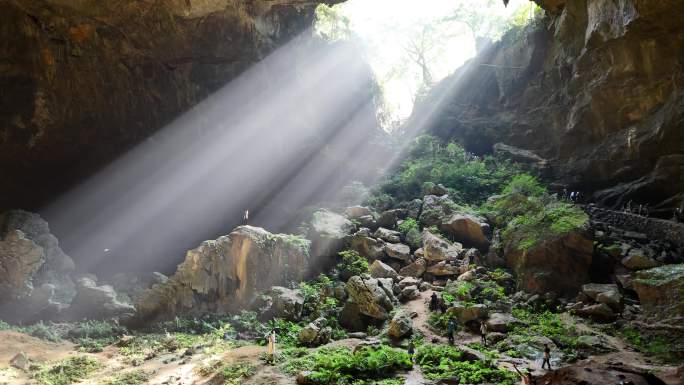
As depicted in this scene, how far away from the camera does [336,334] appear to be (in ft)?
40.8

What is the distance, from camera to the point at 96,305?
52.2 ft

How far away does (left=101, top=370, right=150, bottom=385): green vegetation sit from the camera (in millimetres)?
9884

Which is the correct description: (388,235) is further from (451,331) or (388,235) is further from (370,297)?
(451,331)

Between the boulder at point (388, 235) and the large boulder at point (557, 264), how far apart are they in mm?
5783

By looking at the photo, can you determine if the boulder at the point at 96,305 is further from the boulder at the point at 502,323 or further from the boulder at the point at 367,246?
the boulder at the point at 502,323

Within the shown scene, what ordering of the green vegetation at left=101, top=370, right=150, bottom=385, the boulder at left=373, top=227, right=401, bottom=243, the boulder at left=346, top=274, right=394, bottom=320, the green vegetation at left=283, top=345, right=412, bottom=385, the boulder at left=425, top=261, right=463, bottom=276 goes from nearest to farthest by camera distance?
the green vegetation at left=283, top=345, right=412, bottom=385
the green vegetation at left=101, top=370, right=150, bottom=385
the boulder at left=346, top=274, right=394, bottom=320
the boulder at left=425, top=261, right=463, bottom=276
the boulder at left=373, top=227, right=401, bottom=243

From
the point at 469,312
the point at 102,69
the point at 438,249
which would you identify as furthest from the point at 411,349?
the point at 102,69

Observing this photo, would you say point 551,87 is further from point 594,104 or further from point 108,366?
point 108,366

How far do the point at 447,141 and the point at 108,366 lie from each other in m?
24.9

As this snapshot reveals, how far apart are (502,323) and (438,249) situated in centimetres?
548

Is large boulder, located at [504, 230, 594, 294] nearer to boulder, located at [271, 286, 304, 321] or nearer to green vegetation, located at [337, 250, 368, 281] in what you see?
green vegetation, located at [337, 250, 368, 281]

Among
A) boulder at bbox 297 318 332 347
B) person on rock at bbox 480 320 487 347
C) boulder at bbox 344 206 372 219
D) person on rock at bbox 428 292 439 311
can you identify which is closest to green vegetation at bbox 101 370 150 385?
boulder at bbox 297 318 332 347

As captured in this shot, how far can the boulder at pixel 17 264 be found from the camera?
16.1 m

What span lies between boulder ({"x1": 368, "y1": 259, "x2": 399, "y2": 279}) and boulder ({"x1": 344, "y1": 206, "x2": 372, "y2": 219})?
524cm
